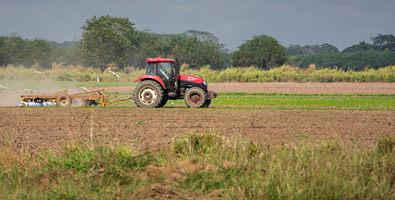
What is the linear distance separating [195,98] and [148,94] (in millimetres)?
1996

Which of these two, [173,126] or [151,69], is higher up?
[151,69]

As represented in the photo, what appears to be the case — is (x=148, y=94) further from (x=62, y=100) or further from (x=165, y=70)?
(x=62, y=100)

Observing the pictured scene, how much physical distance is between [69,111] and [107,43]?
50.9 metres

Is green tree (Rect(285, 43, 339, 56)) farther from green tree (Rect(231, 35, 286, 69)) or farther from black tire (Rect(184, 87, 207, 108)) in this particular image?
black tire (Rect(184, 87, 207, 108))

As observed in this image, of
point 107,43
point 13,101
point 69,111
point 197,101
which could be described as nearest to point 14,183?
point 69,111

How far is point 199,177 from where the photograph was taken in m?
6.95

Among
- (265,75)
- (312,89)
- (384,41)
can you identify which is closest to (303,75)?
(265,75)

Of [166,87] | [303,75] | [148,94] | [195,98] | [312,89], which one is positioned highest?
[303,75]

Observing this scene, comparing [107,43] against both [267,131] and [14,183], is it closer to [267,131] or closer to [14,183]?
[267,131]

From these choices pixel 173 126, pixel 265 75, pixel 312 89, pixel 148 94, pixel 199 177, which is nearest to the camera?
pixel 199 177

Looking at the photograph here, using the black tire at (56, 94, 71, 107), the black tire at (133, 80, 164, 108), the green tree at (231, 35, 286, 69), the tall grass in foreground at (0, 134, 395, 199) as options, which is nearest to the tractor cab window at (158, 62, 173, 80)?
the black tire at (133, 80, 164, 108)

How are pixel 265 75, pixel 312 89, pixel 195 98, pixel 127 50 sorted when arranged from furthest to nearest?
pixel 127 50 < pixel 265 75 < pixel 312 89 < pixel 195 98

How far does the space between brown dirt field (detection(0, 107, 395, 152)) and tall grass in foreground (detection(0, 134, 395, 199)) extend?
1.58 metres

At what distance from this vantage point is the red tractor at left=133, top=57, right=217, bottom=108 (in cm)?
1936
